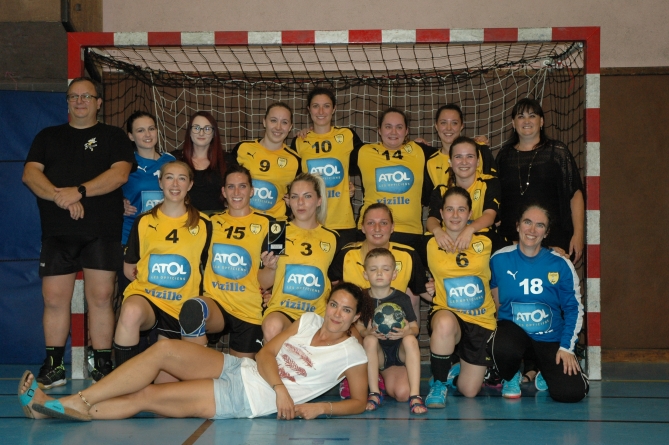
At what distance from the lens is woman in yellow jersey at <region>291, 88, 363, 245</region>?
17.5ft

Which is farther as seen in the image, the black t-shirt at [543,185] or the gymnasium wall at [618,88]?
the gymnasium wall at [618,88]

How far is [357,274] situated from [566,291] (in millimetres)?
1387

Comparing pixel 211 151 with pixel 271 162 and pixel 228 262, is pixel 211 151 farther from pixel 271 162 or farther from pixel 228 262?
pixel 228 262

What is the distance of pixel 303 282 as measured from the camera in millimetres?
4586

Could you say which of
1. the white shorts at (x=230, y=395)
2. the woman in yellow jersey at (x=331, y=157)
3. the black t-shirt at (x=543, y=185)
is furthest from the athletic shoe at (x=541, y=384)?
the white shorts at (x=230, y=395)

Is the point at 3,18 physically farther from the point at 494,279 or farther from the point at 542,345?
the point at 542,345

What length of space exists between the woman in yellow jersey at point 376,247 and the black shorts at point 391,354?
0.38 meters

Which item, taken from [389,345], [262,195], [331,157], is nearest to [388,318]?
[389,345]

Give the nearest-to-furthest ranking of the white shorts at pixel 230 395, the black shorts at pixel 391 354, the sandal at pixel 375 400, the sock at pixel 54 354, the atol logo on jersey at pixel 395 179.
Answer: the white shorts at pixel 230 395
the sandal at pixel 375 400
the black shorts at pixel 391 354
the sock at pixel 54 354
the atol logo on jersey at pixel 395 179

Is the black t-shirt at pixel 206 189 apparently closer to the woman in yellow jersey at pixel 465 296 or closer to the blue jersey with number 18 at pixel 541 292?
the woman in yellow jersey at pixel 465 296

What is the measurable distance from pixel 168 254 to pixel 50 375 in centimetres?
129

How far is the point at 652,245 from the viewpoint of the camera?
21.5ft

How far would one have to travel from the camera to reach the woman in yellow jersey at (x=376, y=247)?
4602 mm

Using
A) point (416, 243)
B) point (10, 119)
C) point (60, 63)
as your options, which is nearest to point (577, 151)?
point (416, 243)
